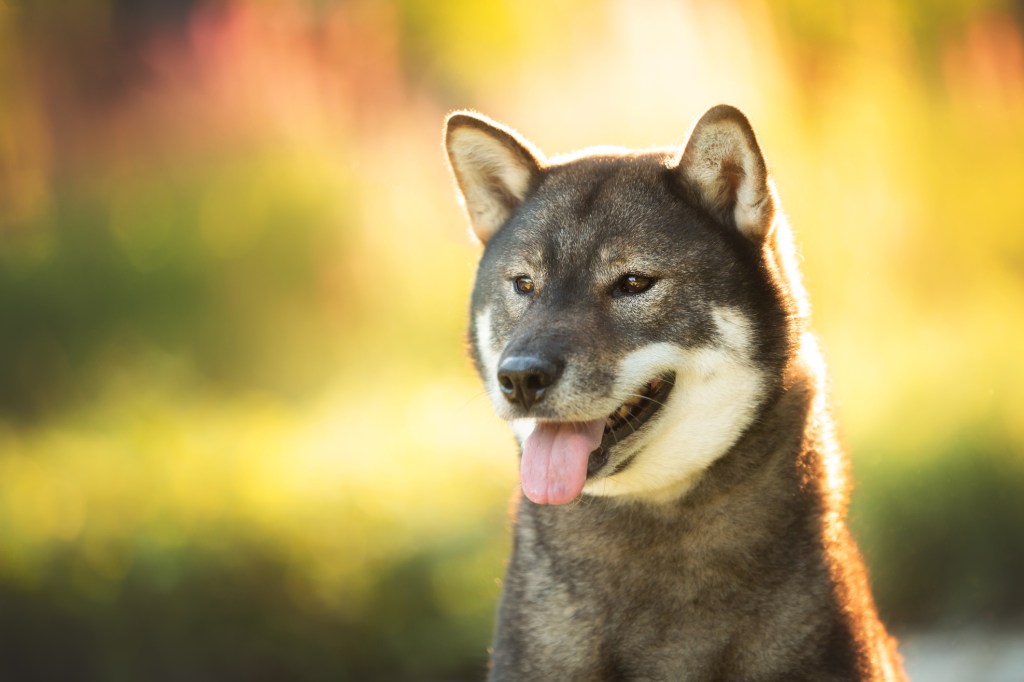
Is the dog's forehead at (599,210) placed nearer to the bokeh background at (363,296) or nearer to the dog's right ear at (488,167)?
the dog's right ear at (488,167)

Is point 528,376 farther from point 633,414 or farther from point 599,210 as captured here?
point 599,210

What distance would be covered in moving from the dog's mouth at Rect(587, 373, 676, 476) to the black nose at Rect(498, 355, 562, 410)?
0.24m

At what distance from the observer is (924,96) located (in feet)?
25.3

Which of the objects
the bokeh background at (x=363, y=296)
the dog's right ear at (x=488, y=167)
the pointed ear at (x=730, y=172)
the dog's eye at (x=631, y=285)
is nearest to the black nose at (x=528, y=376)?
the dog's eye at (x=631, y=285)

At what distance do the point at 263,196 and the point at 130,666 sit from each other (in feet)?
11.7

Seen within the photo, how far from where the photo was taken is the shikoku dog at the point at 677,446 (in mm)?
3271

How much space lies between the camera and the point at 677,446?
11.1 feet

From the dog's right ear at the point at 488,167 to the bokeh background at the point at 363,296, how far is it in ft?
6.31

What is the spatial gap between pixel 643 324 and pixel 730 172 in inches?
20.6

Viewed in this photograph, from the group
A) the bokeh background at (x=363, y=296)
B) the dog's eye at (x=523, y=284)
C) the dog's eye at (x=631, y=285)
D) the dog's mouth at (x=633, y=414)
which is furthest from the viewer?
the bokeh background at (x=363, y=296)

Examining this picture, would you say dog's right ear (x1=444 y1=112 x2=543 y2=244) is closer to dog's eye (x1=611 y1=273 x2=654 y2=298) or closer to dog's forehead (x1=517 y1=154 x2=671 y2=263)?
dog's forehead (x1=517 y1=154 x2=671 y2=263)

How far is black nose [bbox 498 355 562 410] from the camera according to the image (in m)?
3.21

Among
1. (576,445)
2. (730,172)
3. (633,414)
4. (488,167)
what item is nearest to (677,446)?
(633,414)

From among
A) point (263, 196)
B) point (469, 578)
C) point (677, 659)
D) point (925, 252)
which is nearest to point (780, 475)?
point (677, 659)
